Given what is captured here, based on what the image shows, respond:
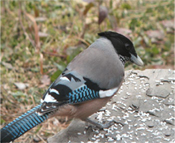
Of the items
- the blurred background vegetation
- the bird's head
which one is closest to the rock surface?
the bird's head

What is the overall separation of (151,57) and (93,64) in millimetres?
2244

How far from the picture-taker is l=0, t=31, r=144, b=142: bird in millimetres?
2346

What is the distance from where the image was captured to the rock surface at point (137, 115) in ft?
8.48

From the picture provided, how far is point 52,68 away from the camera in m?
4.28

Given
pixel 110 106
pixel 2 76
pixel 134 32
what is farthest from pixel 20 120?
pixel 134 32

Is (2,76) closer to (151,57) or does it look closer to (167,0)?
(151,57)

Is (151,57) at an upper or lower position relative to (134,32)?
lower

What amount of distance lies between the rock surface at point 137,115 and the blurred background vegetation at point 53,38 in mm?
730

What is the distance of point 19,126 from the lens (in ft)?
7.53

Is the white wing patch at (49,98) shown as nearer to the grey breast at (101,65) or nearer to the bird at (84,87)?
the bird at (84,87)

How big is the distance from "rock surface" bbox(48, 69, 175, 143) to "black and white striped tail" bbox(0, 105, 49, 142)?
319 millimetres

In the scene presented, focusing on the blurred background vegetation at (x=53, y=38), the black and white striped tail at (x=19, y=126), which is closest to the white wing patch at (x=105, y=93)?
the black and white striped tail at (x=19, y=126)

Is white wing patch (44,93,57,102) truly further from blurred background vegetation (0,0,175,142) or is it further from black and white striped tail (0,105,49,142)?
blurred background vegetation (0,0,175,142)

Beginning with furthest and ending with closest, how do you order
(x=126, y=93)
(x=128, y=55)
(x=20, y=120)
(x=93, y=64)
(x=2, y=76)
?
1. (x=2, y=76)
2. (x=126, y=93)
3. (x=128, y=55)
4. (x=93, y=64)
5. (x=20, y=120)
